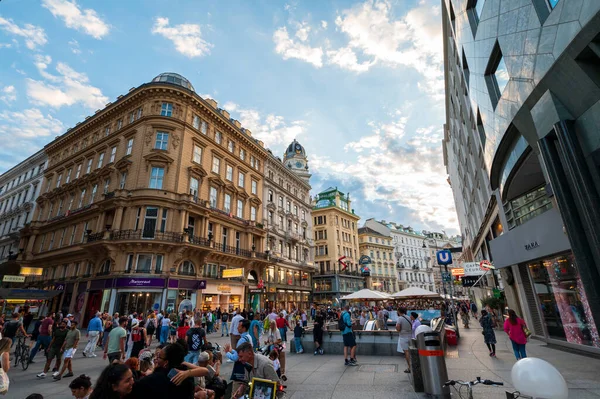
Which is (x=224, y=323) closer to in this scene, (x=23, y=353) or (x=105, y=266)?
(x=23, y=353)

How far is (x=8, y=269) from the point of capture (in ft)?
111

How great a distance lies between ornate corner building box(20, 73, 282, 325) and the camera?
2414 centimetres

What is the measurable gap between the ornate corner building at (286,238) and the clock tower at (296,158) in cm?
1189

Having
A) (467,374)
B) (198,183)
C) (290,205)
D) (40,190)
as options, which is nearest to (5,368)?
(467,374)

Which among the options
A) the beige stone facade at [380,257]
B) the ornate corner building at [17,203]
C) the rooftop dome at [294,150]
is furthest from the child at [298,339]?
the beige stone facade at [380,257]

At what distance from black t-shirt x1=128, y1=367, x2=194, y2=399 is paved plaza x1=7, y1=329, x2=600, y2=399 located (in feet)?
15.1

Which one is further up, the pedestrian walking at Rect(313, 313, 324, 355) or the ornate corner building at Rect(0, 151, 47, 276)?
the ornate corner building at Rect(0, 151, 47, 276)

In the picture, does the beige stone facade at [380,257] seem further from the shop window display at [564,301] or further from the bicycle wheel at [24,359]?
the bicycle wheel at [24,359]

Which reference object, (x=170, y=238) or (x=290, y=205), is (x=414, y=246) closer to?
(x=290, y=205)

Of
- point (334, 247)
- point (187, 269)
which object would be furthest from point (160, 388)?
point (334, 247)

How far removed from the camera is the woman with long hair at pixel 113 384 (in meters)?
2.87

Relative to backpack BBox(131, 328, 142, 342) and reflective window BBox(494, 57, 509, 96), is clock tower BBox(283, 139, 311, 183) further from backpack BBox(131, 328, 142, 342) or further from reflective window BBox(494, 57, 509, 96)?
backpack BBox(131, 328, 142, 342)

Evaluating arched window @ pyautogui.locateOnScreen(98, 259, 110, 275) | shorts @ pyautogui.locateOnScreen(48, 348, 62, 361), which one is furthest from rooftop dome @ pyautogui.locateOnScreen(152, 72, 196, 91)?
shorts @ pyautogui.locateOnScreen(48, 348, 62, 361)

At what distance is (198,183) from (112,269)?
10.6 meters
